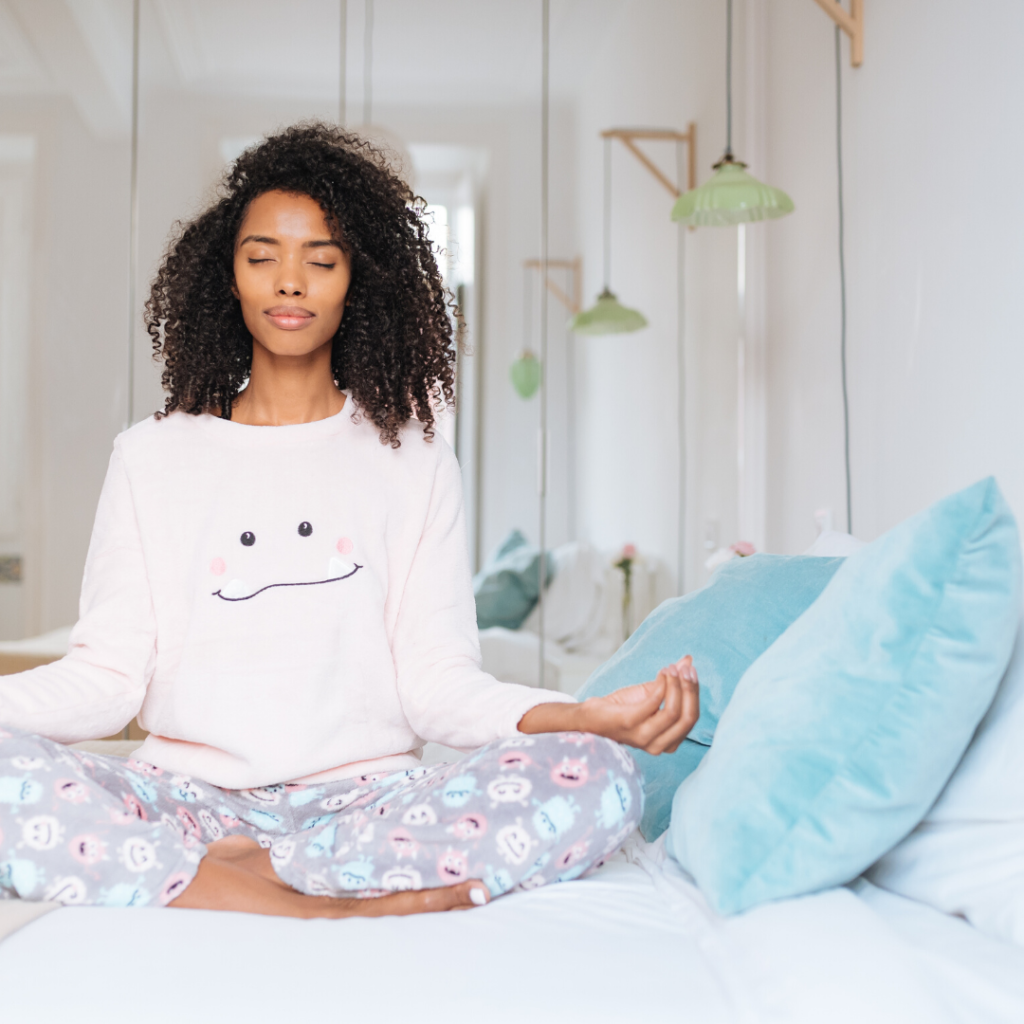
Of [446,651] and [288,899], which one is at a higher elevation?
[446,651]

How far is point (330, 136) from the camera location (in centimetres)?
142

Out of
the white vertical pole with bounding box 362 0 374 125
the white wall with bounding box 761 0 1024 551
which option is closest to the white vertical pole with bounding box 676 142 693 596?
the white wall with bounding box 761 0 1024 551

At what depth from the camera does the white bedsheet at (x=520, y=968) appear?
71cm

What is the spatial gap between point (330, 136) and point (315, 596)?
2.14 ft

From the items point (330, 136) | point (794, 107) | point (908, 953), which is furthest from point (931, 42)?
point (908, 953)

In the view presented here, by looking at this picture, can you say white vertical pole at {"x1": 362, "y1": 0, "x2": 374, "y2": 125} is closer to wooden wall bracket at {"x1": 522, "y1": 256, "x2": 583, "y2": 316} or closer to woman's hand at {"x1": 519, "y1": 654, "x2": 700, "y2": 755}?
wooden wall bracket at {"x1": 522, "y1": 256, "x2": 583, "y2": 316}

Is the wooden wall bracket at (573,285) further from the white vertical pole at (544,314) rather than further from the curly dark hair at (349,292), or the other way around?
the curly dark hair at (349,292)

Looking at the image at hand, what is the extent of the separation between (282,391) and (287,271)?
16 cm

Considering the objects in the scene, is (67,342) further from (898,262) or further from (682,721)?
(682,721)

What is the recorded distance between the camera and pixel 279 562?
1.24 m

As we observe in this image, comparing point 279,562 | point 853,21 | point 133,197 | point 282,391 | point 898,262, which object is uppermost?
point 853,21

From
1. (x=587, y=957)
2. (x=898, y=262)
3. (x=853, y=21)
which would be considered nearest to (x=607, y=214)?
(x=853, y=21)

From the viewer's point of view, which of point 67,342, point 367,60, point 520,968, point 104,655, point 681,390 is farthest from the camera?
point 681,390

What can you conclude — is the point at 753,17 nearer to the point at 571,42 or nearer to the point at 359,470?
the point at 571,42
